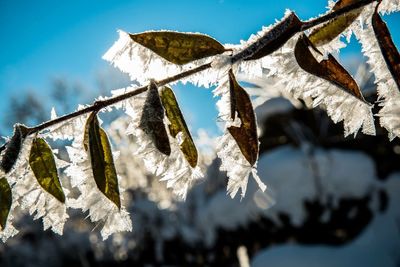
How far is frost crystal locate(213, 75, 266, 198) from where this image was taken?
0.47 metres

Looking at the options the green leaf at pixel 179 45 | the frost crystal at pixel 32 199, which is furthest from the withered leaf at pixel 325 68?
the frost crystal at pixel 32 199

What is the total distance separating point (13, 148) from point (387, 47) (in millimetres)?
535

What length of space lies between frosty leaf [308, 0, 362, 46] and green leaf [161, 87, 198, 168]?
22 centimetres

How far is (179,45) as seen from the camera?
463 mm

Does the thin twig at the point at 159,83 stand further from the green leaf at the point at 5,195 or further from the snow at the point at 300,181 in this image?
the snow at the point at 300,181

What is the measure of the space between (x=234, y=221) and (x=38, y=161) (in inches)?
360

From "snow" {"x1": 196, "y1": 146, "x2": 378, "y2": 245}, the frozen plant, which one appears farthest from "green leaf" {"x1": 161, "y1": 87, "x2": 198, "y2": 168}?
"snow" {"x1": 196, "y1": 146, "x2": 378, "y2": 245}

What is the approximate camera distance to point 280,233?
8594 mm

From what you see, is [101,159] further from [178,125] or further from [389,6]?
[389,6]

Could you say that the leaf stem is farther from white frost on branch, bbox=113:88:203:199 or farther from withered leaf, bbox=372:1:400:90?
white frost on branch, bbox=113:88:203:199

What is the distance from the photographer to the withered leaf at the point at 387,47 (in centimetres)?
45

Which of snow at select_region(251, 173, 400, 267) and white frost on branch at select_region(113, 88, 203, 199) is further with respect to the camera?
snow at select_region(251, 173, 400, 267)

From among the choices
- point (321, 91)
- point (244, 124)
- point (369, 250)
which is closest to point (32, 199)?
point (244, 124)

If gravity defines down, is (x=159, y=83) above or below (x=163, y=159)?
above
